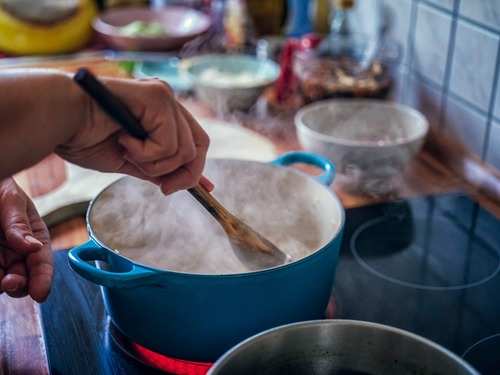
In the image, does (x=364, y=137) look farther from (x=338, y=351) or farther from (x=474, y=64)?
(x=338, y=351)

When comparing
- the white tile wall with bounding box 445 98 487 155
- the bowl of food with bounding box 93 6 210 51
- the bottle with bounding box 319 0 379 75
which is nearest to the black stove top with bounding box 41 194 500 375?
the white tile wall with bounding box 445 98 487 155

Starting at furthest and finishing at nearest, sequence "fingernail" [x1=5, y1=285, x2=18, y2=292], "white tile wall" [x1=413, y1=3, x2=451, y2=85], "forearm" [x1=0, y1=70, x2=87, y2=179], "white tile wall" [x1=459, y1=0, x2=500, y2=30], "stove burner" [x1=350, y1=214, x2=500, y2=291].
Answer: "white tile wall" [x1=413, y1=3, x2=451, y2=85], "white tile wall" [x1=459, y1=0, x2=500, y2=30], "stove burner" [x1=350, y1=214, x2=500, y2=291], "fingernail" [x1=5, y1=285, x2=18, y2=292], "forearm" [x1=0, y1=70, x2=87, y2=179]

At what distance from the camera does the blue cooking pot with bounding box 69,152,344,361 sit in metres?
0.56

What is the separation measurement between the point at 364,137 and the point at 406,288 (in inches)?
14.3

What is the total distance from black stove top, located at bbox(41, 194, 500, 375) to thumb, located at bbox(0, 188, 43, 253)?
0.09 meters

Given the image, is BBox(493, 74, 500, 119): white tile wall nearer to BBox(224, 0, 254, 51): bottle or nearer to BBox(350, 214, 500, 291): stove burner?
BBox(350, 214, 500, 291): stove burner

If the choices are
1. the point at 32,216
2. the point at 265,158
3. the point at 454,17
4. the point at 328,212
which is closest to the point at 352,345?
the point at 328,212

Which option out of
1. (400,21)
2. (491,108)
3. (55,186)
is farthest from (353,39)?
(55,186)

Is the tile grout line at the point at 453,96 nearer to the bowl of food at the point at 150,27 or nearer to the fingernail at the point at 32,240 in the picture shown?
the bowl of food at the point at 150,27

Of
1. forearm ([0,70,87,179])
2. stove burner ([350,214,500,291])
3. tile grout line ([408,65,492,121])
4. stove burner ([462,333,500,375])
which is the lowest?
stove burner ([350,214,500,291])

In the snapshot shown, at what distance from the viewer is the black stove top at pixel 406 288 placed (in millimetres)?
663

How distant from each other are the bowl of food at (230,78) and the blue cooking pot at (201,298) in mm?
568

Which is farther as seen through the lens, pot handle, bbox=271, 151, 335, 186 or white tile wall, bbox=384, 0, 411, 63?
white tile wall, bbox=384, 0, 411, 63

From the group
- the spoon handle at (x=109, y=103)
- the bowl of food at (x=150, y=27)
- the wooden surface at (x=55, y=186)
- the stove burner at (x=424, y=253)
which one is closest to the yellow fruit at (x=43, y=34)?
the bowl of food at (x=150, y=27)
